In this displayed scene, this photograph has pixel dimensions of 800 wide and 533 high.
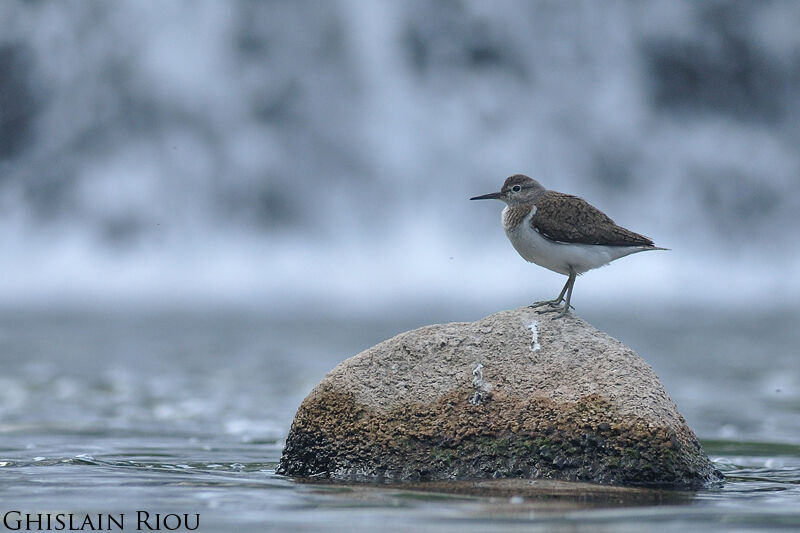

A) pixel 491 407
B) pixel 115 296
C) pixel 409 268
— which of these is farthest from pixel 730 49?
pixel 491 407

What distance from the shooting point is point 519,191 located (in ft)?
35.9

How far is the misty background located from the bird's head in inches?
6829

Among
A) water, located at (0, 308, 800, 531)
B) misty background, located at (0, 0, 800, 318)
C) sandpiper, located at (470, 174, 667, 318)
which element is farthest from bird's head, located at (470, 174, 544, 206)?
misty background, located at (0, 0, 800, 318)

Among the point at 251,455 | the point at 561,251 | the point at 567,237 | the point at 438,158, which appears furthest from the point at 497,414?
the point at 438,158

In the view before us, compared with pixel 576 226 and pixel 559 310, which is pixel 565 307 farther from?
pixel 576 226

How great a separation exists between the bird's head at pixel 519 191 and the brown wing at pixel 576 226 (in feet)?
1.00

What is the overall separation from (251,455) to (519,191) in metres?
4.07

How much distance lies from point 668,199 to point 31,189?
102 m

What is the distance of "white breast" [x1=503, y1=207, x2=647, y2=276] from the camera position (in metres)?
10.4

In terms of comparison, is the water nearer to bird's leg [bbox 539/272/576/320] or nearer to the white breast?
bird's leg [bbox 539/272/576/320]

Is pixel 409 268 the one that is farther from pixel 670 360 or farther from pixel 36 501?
pixel 36 501

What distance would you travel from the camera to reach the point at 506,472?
9.55 metres

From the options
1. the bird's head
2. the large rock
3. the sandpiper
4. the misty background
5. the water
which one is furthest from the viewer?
the misty background

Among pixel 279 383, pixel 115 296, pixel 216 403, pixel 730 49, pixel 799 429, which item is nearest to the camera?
pixel 799 429
